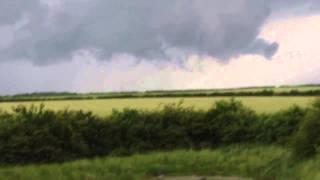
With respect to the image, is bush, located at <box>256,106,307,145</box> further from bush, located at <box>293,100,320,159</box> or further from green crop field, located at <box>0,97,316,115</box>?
bush, located at <box>293,100,320,159</box>

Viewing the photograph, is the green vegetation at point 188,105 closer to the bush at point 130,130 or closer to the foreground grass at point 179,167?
the bush at point 130,130

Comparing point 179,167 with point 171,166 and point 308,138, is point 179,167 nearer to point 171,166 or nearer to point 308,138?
point 171,166

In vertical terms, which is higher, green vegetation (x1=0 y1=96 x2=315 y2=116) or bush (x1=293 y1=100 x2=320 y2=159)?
green vegetation (x1=0 y1=96 x2=315 y2=116)

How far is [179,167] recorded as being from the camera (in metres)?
30.2

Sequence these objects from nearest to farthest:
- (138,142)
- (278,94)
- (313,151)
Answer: (313,151) → (138,142) → (278,94)

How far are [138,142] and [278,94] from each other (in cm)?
2524

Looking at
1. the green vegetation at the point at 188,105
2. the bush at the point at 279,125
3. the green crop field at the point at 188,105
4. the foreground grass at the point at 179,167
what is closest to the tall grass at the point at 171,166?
the foreground grass at the point at 179,167

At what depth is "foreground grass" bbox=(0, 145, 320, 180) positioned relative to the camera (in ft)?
88.9

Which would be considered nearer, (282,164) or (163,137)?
(282,164)

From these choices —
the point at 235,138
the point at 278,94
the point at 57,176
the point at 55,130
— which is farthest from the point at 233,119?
the point at 278,94

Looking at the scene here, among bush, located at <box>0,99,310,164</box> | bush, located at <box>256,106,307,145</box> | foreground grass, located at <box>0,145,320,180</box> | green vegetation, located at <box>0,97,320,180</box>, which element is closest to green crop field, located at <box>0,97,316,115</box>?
bush, located at <box>0,99,310,164</box>

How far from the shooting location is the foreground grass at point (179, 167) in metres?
27.1

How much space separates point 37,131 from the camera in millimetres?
32906

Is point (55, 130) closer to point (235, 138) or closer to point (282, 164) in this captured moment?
point (235, 138)
